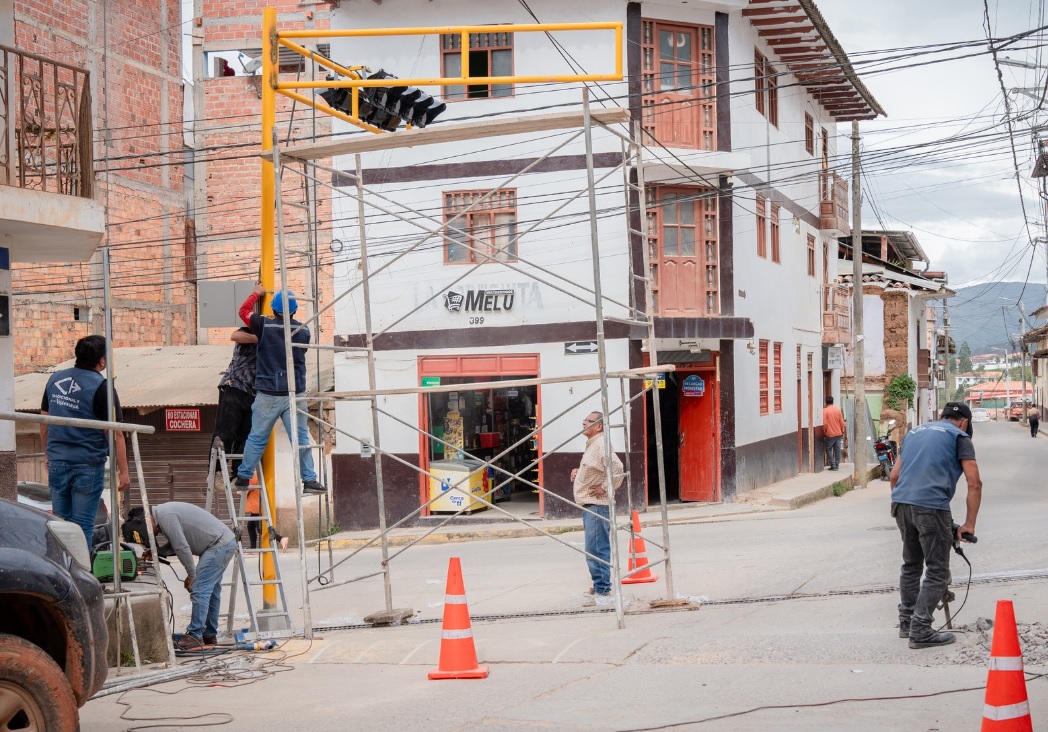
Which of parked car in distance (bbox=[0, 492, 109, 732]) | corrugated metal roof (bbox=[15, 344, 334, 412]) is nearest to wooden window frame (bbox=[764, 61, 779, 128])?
corrugated metal roof (bbox=[15, 344, 334, 412])

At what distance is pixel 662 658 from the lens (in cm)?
861

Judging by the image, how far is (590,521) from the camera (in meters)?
11.3

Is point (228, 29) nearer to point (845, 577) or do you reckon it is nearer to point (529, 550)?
point (529, 550)

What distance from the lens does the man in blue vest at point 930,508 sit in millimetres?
8141

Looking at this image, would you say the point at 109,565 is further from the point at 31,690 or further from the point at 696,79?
the point at 696,79

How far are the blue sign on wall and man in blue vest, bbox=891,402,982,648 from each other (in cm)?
1420

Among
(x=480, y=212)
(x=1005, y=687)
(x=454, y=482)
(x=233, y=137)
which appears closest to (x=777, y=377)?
(x=480, y=212)

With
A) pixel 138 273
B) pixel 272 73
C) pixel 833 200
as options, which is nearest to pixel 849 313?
pixel 833 200

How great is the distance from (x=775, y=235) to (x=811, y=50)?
4124 mm

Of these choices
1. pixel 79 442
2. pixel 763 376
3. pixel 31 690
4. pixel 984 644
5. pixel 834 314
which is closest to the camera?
pixel 31 690

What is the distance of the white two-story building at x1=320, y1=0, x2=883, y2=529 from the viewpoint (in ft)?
69.4

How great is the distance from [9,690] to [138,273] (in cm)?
2683

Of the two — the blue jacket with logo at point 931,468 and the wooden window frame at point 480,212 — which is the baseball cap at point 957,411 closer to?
the blue jacket with logo at point 931,468

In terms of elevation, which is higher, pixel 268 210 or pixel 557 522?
pixel 268 210
